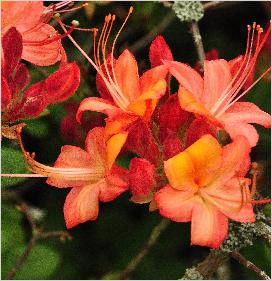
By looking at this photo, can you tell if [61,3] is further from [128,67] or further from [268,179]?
[268,179]

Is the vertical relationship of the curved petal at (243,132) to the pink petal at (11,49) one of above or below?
below

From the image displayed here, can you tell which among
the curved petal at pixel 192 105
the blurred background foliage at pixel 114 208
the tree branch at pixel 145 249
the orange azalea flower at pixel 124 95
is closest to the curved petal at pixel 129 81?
the orange azalea flower at pixel 124 95

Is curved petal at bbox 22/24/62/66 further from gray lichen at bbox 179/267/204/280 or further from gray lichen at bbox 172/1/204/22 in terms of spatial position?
gray lichen at bbox 179/267/204/280

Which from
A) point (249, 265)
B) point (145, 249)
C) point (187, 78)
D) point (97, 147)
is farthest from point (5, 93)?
point (145, 249)

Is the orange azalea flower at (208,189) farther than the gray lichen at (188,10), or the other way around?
the gray lichen at (188,10)

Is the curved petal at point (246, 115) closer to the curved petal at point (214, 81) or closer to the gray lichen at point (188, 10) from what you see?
the curved petal at point (214, 81)

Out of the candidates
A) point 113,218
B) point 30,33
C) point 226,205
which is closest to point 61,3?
point 30,33
